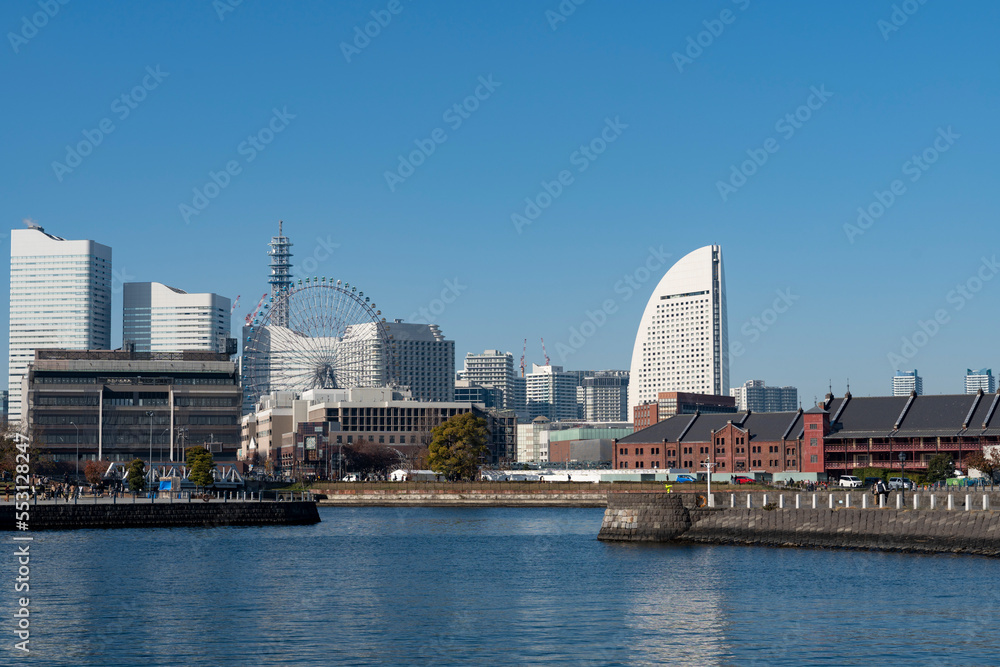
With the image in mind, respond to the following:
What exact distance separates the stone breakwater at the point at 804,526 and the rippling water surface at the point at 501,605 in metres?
2.18

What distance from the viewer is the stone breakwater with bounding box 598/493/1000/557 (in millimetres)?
84938

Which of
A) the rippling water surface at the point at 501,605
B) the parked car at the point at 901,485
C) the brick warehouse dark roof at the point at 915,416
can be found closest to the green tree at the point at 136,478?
the rippling water surface at the point at 501,605

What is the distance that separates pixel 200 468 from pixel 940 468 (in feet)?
325

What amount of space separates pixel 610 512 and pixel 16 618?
167ft

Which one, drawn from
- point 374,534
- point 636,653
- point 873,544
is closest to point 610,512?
point 873,544

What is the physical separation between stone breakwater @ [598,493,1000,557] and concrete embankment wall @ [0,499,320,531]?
4470 cm

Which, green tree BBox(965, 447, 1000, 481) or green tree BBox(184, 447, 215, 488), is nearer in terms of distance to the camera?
green tree BBox(965, 447, 1000, 481)

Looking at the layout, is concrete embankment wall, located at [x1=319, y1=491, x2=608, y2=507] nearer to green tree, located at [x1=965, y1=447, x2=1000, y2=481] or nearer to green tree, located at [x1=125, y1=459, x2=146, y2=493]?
green tree, located at [x1=125, y1=459, x2=146, y2=493]

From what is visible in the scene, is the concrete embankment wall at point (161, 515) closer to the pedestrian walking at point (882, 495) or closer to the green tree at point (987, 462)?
the pedestrian walking at point (882, 495)

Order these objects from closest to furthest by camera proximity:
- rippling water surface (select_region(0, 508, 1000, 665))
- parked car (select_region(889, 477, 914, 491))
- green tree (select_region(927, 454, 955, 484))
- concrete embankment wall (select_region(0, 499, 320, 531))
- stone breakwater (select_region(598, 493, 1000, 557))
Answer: rippling water surface (select_region(0, 508, 1000, 665)), stone breakwater (select_region(598, 493, 1000, 557)), concrete embankment wall (select_region(0, 499, 320, 531)), parked car (select_region(889, 477, 914, 491)), green tree (select_region(927, 454, 955, 484))

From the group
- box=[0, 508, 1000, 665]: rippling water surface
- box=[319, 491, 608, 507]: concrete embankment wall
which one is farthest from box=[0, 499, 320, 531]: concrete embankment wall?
box=[319, 491, 608, 507]: concrete embankment wall

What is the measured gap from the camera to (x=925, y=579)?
71938mm

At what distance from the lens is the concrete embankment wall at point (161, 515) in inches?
4783

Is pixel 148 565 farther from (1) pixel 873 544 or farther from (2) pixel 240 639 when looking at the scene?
(1) pixel 873 544
